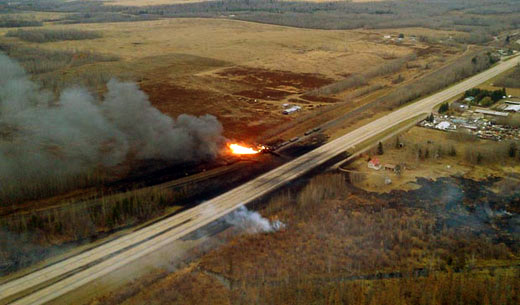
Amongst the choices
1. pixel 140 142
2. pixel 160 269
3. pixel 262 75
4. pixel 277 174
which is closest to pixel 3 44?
pixel 262 75

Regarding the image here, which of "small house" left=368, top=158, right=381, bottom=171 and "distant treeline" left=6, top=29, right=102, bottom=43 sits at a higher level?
"distant treeline" left=6, top=29, right=102, bottom=43

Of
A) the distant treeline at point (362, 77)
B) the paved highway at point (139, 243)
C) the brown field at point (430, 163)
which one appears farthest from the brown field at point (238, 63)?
the brown field at point (430, 163)

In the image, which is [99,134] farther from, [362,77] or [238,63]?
[238,63]

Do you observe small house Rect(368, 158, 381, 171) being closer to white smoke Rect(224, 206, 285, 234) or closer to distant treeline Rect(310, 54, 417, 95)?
white smoke Rect(224, 206, 285, 234)

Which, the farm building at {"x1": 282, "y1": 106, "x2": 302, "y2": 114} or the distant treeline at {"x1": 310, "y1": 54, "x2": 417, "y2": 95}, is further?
the distant treeline at {"x1": 310, "y1": 54, "x2": 417, "y2": 95}

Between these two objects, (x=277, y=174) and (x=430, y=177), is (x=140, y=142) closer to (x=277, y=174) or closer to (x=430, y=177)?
(x=277, y=174)

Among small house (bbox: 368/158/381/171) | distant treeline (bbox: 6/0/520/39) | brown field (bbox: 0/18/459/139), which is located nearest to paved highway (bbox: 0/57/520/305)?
small house (bbox: 368/158/381/171)

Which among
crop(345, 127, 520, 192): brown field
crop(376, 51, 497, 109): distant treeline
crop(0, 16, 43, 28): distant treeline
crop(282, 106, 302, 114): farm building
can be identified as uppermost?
crop(0, 16, 43, 28): distant treeline
